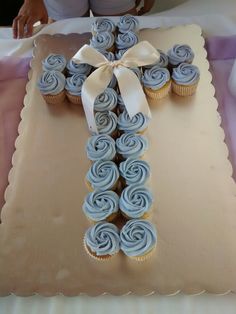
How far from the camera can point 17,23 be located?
1116 millimetres

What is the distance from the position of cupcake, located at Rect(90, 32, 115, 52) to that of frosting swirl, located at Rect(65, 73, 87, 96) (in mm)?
90

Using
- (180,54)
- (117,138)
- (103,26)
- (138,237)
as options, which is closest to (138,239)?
(138,237)

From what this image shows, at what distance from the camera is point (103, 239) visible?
2.41 feet

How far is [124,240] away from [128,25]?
557mm

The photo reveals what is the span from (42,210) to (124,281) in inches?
8.1

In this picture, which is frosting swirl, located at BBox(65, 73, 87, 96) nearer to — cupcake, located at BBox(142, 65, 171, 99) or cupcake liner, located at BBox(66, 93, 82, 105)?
cupcake liner, located at BBox(66, 93, 82, 105)

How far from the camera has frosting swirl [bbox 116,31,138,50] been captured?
3.32 ft

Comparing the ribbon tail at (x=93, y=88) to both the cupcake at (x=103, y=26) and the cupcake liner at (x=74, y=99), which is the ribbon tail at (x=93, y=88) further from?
the cupcake at (x=103, y=26)

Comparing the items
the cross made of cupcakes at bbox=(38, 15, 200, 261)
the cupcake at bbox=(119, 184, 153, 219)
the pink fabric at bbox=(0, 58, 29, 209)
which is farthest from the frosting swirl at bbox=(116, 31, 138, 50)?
the cupcake at bbox=(119, 184, 153, 219)

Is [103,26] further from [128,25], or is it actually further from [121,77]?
[121,77]

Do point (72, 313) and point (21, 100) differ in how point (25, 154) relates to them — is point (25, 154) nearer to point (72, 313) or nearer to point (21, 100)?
point (21, 100)

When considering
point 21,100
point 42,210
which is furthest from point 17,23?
point 42,210

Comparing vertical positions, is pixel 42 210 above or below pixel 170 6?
below

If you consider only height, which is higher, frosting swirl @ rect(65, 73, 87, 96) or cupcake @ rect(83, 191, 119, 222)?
frosting swirl @ rect(65, 73, 87, 96)
